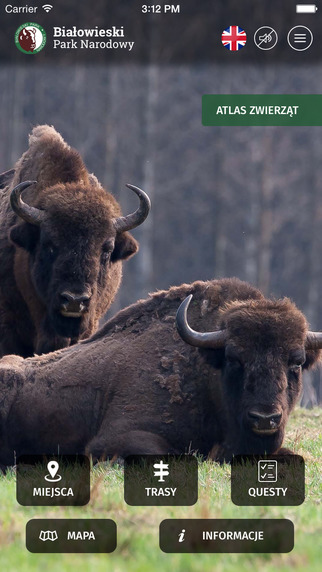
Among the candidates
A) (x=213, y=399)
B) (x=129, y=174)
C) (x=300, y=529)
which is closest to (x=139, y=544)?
(x=300, y=529)

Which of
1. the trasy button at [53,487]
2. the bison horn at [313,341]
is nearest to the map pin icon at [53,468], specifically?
the trasy button at [53,487]

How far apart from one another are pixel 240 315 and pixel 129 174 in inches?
1067

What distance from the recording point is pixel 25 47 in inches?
337

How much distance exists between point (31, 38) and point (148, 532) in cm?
558

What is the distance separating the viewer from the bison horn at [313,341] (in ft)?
23.6

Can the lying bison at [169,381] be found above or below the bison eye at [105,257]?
below

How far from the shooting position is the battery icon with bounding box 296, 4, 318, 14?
7.41 m

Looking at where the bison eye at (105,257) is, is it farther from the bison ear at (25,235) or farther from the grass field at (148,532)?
the grass field at (148,532)

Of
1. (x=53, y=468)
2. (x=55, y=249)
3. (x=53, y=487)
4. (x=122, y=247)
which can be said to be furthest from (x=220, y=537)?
(x=122, y=247)

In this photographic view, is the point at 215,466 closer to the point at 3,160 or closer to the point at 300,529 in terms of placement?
the point at 300,529

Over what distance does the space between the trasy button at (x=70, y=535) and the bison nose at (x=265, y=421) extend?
2.41 m

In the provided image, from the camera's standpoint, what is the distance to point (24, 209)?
32.6ft

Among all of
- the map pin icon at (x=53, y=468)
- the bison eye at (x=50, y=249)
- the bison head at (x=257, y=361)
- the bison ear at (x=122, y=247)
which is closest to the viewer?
the map pin icon at (x=53, y=468)

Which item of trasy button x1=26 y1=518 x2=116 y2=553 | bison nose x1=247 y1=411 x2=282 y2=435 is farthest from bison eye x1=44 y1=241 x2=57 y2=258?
trasy button x1=26 y1=518 x2=116 y2=553
